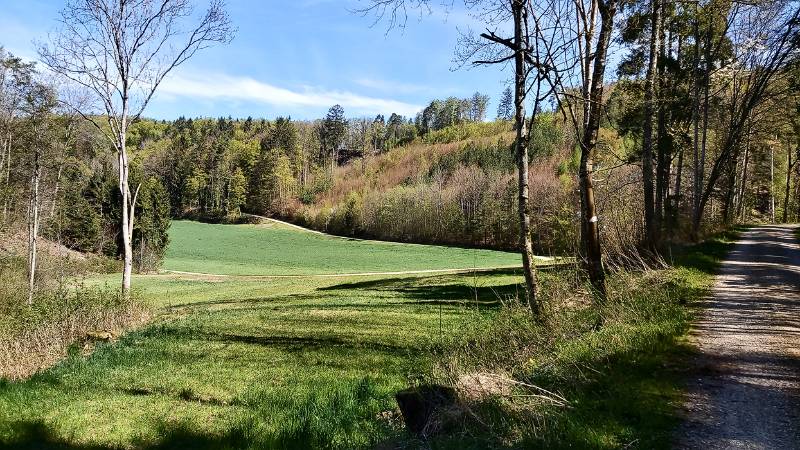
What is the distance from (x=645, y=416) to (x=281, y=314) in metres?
14.1

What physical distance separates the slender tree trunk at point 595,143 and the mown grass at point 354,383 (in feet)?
2.25

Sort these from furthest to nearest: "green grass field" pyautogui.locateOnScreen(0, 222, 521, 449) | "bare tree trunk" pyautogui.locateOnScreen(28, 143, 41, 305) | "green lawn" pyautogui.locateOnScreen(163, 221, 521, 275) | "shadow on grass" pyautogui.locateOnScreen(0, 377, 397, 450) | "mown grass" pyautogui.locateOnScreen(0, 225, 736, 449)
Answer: "green lawn" pyautogui.locateOnScreen(163, 221, 521, 275), "bare tree trunk" pyautogui.locateOnScreen(28, 143, 41, 305), "green grass field" pyautogui.locateOnScreen(0, 222, 521, 449), "shadow on grass" pyautogui.locateOnScreen(0, 377, 397, 450), "mown grass" pyautogui.locateOnScreen(0, 225, 736, 449)

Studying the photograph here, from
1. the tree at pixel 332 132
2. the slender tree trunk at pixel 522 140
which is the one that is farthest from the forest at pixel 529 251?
the tree at pixel 332 132

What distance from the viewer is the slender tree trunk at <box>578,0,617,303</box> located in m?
9.69

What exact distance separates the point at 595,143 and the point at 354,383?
6493mm

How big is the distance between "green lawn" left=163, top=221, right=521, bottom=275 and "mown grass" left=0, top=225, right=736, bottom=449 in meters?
39.0

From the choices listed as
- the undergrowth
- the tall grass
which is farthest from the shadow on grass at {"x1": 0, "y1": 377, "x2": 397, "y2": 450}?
the tall grass

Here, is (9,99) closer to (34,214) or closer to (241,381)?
(34,214)

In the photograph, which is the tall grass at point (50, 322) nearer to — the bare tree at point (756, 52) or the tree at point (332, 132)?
the bare tree at point (756, 52)

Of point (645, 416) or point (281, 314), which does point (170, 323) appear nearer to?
point (281, 314)

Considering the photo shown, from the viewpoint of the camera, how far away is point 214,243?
84.1 m


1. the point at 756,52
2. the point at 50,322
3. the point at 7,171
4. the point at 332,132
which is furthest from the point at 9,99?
the point at 332,132

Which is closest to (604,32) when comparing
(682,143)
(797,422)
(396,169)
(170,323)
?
(797,422)

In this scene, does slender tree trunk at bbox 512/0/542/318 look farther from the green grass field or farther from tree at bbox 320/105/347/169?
tree at bbox 320/105/347/169
